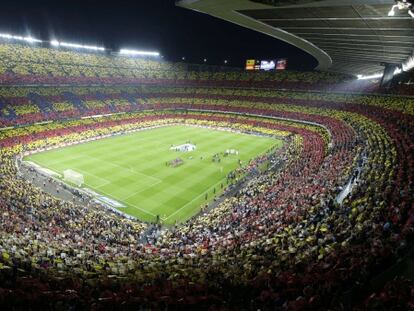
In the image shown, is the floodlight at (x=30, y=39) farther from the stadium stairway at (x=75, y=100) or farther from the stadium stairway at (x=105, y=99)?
the stadium stairway at (x=105, y=99)

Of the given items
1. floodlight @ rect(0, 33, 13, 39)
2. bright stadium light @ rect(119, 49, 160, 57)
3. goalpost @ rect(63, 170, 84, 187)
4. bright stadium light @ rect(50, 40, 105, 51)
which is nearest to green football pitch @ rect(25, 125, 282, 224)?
goalpost @ rect(63, 170, 84, 187)

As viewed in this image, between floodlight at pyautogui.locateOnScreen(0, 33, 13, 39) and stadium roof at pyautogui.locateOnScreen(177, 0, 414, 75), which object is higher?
floodlight at pyautogui.locateOnScreen(0, 33, 13, 39)

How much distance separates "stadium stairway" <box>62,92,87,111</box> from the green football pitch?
13067mm

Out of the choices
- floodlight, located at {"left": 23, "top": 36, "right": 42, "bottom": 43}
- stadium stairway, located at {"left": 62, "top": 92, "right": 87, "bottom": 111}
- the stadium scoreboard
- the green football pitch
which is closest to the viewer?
the green football pitch

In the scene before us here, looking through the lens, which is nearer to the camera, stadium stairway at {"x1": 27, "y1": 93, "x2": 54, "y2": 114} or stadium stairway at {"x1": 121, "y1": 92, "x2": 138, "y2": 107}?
stadium stairway at {"x1": 27, "y1": 93, "x2": 54, "y2": 114}

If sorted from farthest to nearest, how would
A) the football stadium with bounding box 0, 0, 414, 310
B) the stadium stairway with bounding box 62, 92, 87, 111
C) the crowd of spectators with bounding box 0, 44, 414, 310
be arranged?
the stadium stairway with bounding box 62, 92, 87, 111 < the football stadium with bounding box 0, 0, 414, 310 < the crowd of spectators with bounding box 0, 44, 414, 310

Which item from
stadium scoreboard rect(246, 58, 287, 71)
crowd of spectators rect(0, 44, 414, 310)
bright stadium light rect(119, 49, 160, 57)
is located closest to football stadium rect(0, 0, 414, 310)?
crowd of spectators rect(0, 44, 414, 310)

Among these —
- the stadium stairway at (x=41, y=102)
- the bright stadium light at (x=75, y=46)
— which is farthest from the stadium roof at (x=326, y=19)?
the bright stadium light at (x=75, y=46)

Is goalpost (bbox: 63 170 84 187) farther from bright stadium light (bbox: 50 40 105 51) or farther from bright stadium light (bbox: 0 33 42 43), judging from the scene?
bright stadium light (bbox: 50 40 105 51)

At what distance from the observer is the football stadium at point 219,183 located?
8984 millimetres

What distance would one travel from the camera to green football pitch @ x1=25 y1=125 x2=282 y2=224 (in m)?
28.8

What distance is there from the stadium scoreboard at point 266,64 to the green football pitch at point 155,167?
31.9 metres

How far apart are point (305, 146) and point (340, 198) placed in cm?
2483

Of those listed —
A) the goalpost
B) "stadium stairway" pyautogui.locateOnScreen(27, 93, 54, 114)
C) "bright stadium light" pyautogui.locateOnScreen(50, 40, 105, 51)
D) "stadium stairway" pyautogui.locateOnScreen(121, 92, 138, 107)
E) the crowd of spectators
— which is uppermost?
"bright stadium light" pyautogui.locateOnScreen(50, 40, 105, 51)
